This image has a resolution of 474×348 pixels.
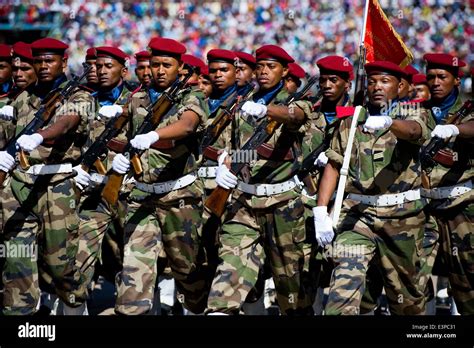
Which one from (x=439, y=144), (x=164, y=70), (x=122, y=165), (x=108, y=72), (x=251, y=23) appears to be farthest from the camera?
(x=251, y=23)

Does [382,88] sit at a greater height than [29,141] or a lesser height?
greater

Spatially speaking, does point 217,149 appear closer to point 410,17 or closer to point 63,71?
point 63,71

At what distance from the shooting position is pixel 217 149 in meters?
10.7

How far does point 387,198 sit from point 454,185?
3.09ft

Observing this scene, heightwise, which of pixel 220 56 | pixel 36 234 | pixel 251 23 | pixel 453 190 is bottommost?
pixel 36 234

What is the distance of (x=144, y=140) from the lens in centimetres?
834

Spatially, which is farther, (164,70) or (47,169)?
(47,169)

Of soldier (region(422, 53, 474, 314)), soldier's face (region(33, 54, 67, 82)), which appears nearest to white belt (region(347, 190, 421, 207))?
soldier (region(422, 53, 474, 314))

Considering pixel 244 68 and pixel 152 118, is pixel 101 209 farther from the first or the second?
pixel 244 68

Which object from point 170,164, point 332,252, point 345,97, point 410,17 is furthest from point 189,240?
point 410,17

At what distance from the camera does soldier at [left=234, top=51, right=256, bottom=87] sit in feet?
34.4

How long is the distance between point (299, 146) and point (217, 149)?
1.67 meters

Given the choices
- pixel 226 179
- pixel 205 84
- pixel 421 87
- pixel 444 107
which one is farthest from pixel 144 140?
pixel 421 87

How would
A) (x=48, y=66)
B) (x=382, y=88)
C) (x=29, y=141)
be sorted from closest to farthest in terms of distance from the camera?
1. (x=382, y=88)
2. (x=29, y=141)
3. (x=48, y=66)
